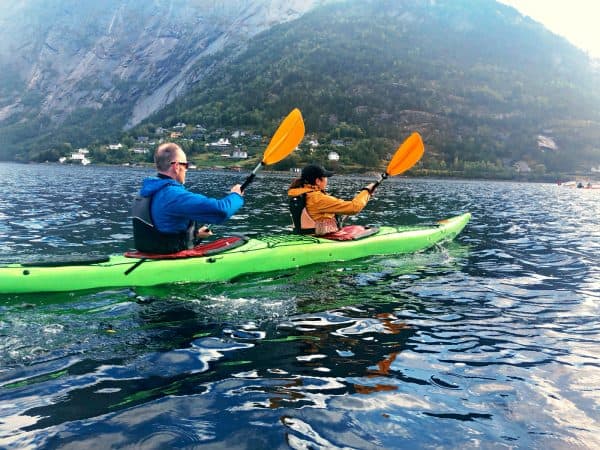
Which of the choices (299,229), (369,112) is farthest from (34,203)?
(369,112)


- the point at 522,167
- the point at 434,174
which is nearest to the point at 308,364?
the point at 434,174

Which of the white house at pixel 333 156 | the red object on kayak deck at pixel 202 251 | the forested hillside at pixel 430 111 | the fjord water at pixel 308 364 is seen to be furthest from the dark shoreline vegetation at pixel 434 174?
the fjord water at pixel 308 364

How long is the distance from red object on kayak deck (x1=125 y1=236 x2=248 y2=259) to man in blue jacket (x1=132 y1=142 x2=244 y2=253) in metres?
0.17

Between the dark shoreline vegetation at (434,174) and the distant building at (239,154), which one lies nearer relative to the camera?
the dark shoreline vegetation at (434,174)

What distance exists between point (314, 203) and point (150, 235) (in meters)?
3.71

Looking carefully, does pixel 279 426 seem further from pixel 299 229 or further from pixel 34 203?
pixel 34 203

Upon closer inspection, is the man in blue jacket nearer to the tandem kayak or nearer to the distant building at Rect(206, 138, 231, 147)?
the tandem kayak

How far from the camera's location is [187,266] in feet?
25.7

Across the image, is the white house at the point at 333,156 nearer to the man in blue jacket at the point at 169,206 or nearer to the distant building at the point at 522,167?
the distant building at the point at 522,167

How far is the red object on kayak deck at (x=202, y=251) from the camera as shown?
26.0 feet

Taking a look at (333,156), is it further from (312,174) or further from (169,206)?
(169,206)

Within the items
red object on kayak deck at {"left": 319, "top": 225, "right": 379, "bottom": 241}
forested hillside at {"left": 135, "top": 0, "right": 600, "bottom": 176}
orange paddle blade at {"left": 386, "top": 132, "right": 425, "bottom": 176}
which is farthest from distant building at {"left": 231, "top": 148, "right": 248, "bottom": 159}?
red object on kayak deck at {"left": 319, "top": 225, "right": 379, "bottom": 241}

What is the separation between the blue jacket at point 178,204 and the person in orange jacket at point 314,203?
2.91 metres

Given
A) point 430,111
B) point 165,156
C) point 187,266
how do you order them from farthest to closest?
point 430,111, point 187,266, point 165,156
